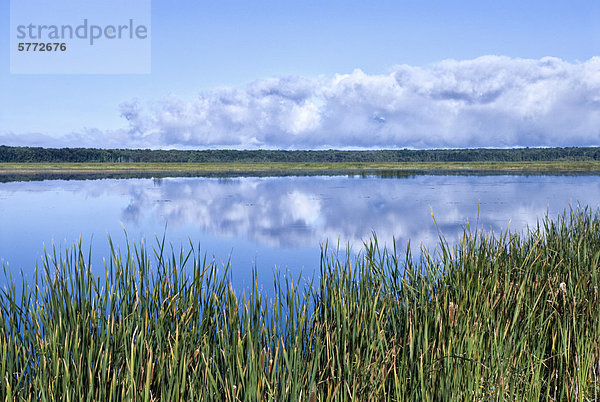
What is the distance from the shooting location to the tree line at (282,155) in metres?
102

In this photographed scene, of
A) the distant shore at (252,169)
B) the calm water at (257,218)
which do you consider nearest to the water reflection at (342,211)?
the calm water at (257,218)

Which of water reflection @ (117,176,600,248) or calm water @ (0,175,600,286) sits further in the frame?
water reflection @ (117,176,600,248)

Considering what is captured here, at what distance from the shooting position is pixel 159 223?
74.5 feet

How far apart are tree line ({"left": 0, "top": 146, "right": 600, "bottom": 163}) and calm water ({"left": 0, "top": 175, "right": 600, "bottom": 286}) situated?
70802 mm

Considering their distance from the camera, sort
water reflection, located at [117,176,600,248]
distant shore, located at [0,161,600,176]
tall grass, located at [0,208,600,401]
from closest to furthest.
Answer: tall grass, located at [0,208,600,401] < water reflection, located at [117,176,600,248] < distant shore, located at [0,161,600,176]

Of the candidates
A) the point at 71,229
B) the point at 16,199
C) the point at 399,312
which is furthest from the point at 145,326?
the point at 16,199

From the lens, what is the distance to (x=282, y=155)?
126688 millimetres

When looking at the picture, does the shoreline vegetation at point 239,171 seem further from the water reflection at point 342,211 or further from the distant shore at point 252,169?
the water reflection at point 342,211

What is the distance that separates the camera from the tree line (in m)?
102

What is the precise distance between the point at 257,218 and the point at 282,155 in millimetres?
102814

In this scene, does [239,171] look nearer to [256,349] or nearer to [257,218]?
[257,218]

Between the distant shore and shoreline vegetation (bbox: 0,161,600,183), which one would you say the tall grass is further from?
the distant shore

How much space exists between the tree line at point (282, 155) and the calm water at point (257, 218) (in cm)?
7080

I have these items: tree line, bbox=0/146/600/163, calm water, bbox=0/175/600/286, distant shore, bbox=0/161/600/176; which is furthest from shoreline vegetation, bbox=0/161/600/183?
calm water, bbox=0/175/600/286
